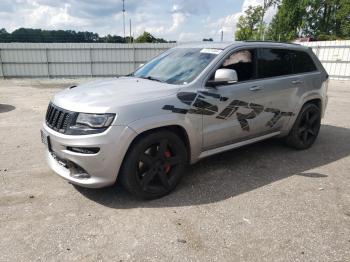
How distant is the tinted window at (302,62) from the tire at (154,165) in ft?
8.84

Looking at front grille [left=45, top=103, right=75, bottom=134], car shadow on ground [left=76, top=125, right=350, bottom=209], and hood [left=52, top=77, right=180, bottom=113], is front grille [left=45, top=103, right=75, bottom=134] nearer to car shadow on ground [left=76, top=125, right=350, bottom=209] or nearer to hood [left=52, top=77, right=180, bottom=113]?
hood [left=52, top=77, right=180, bottom=113]

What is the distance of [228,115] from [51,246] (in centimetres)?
255

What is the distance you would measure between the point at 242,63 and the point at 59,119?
259 cm

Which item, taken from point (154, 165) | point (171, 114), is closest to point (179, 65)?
point (171, 114)

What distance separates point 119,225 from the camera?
10.2 feet

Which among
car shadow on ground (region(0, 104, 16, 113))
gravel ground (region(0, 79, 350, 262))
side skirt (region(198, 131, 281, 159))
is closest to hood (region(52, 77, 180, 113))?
side skirt (region(198, 131, 281, 159))

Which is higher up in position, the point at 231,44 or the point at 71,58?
the point at 231,44

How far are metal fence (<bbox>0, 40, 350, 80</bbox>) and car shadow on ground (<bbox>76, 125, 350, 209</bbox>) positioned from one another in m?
15.8

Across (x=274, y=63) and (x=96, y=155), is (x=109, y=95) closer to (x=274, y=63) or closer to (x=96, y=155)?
(x=96, y=155)

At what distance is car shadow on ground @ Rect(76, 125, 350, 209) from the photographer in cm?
365

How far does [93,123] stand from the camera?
3131mm

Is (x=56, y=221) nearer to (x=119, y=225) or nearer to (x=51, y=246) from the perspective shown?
(x=51, y=246)

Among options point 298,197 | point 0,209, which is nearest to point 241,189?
point 298,197

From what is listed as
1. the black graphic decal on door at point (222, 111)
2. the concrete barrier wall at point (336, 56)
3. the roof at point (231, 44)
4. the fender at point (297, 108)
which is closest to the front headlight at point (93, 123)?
the black graphic decal on door at point (222, 111)
